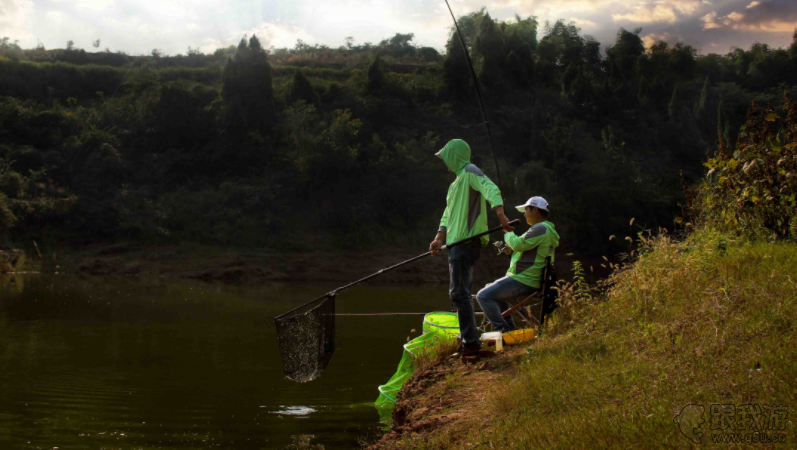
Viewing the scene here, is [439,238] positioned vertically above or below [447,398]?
above

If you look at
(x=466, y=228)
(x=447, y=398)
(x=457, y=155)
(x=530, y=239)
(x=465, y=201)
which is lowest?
(x=447, y=398)

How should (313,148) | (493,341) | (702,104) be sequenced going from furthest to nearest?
(702,104), (313,148), (493,341)

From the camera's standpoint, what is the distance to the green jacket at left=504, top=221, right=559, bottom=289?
6.24m

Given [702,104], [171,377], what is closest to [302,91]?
[702,104]

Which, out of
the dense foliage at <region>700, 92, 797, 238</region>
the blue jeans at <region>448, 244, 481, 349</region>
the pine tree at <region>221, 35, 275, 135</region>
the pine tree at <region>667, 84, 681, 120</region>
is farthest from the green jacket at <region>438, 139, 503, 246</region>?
the pine tree at <region>667, 84, 681, 120</region>

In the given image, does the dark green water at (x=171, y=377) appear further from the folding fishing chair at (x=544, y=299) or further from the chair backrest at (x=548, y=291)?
the chair backrest at (x=548, y=291)

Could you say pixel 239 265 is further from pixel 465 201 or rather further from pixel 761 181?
pixel 761 181

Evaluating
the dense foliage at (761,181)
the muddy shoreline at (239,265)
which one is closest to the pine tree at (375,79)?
the muddy shoreline at (239,265)

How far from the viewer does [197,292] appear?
69.3 feet

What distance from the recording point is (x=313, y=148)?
35656 millimetres

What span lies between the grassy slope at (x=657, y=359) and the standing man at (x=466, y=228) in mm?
589

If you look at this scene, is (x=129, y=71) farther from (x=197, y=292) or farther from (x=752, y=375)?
(x=752, y=375)

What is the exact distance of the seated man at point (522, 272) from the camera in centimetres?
625

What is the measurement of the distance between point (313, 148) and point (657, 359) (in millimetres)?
32354
